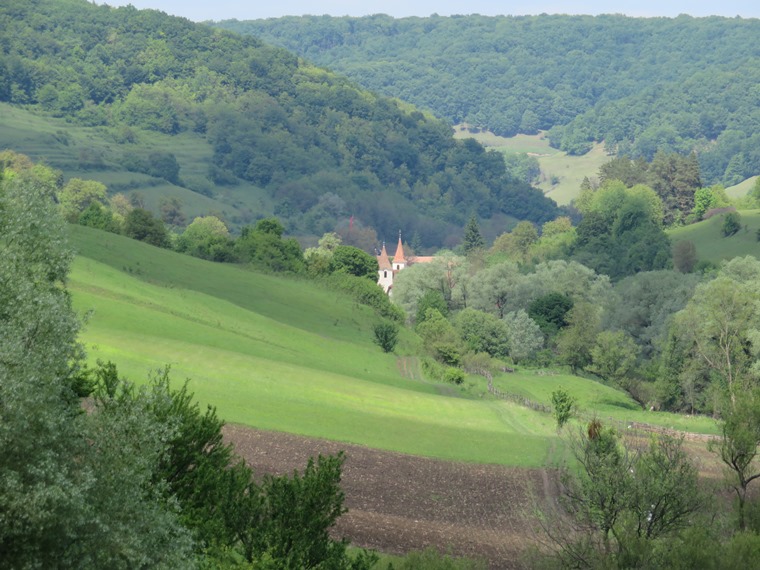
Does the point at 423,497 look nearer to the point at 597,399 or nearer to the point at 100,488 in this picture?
the point at 100,488

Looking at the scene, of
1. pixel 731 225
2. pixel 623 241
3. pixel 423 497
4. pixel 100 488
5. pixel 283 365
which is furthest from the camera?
pixel 623 241

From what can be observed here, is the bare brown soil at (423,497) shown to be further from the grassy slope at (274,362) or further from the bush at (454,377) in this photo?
the bush at (454,377)

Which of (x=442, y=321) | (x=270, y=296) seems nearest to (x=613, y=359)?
(x=442, y=321)


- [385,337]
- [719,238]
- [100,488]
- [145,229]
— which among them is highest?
[719,238]

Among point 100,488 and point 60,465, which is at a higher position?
point 60,465

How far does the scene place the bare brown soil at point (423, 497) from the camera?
3978 centimetres

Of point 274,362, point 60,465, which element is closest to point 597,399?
point 274,362

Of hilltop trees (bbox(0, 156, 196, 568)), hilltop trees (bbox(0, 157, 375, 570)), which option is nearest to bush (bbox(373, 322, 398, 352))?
hilltop trees (bbox(0, 157, 375, 570))

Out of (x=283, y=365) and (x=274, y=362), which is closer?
(x=283, y=365)

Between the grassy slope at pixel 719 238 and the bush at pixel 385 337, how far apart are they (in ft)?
221

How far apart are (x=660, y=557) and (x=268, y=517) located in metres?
9.01

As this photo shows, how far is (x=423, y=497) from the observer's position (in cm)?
4631

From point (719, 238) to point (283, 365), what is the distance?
113886 mm

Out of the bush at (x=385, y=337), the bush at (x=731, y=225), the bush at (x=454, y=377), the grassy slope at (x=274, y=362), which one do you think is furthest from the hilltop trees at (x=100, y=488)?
the bush at (x=731, y=225)
